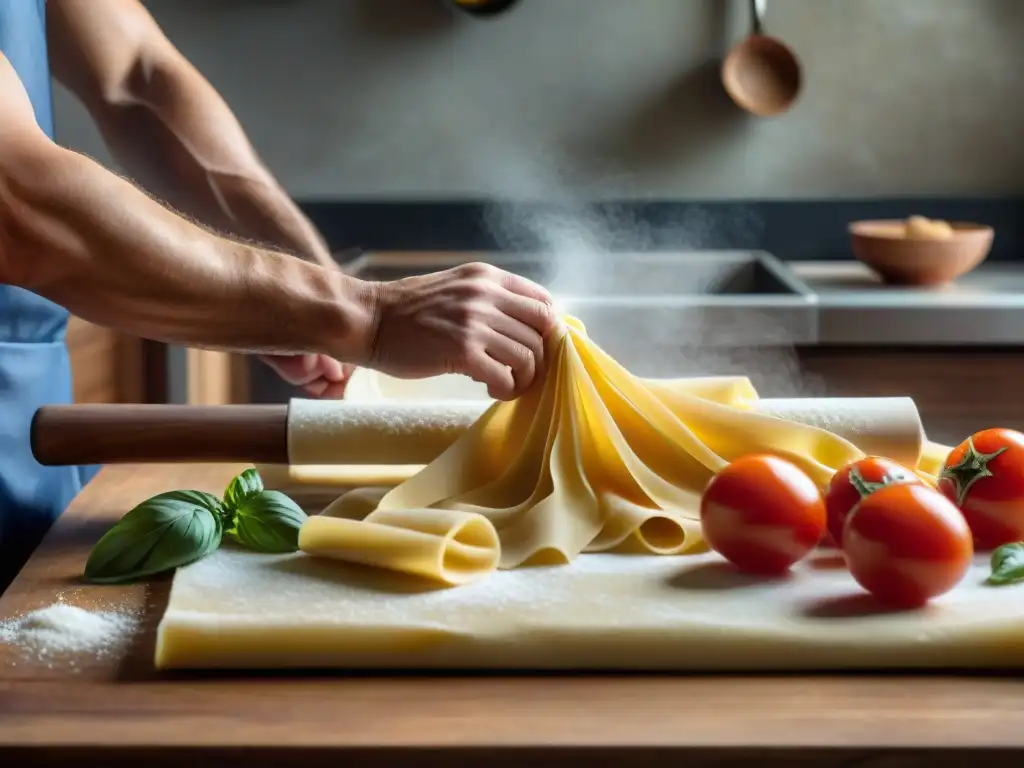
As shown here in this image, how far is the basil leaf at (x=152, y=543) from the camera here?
2.68 ft

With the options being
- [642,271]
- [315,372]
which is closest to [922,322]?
[642,271]

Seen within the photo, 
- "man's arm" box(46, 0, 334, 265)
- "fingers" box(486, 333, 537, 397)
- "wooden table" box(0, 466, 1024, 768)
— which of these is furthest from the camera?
"man's arm" box(46, 0, 334, 265)

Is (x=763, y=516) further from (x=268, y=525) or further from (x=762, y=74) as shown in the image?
Answer: (x=762, y=74)

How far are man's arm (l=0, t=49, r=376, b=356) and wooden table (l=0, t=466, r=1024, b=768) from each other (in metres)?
0.24

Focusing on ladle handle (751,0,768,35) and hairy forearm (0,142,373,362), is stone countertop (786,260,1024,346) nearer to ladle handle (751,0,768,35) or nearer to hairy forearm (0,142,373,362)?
ladle handle (751,0,768,35)

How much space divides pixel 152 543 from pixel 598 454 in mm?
322

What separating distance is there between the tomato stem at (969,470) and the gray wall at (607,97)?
163cm

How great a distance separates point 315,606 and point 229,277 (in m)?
0.25

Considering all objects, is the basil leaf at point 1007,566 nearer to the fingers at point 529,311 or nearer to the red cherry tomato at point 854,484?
the red cherry tomato at point 854,484

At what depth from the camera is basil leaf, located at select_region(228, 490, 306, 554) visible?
845 millimetres

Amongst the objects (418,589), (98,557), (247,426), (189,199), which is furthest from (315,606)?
(189,199)

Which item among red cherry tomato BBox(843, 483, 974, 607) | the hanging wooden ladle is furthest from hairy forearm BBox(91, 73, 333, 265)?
Answer: the hanging wooden ladle

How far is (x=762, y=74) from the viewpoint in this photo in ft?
7.82

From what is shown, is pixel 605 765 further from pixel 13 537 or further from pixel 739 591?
pixel 13 537
